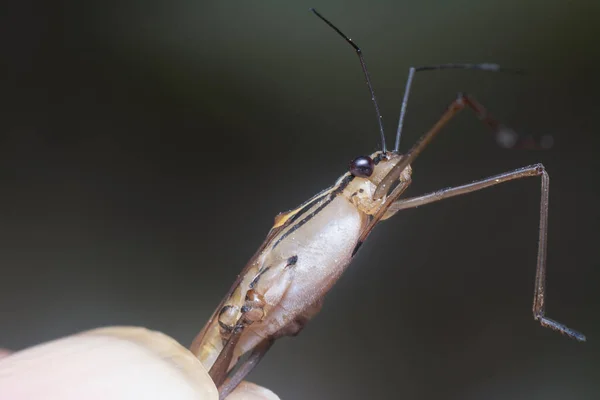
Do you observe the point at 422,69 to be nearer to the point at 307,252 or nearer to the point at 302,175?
the point at 307,252

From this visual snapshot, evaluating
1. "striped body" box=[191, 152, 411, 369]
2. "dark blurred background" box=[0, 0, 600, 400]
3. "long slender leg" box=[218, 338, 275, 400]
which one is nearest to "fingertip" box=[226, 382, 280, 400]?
"long slender leg" box=[218, 338, 275, 400]

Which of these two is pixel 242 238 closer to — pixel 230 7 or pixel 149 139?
pixel 149 139

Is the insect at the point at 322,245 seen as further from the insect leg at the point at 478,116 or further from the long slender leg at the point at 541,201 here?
the insect leg at the point at 478,116

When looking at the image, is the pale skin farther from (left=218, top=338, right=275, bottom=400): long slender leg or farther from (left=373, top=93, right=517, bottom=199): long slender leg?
(left=373, top=93, right=517, bottom=199): long slender leg

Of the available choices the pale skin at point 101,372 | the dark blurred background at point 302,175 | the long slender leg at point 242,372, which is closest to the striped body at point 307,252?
the long slender leg at point 242,372

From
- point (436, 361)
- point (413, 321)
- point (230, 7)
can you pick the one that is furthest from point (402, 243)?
point (230, 7)

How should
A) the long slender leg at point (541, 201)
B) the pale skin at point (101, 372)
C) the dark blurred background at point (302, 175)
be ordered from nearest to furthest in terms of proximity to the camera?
the pale skin at point (101, 372) < the long slender leg at point (541, 201) < the dark blurred background at point (302, 175)

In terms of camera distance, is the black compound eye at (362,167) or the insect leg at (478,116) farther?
the black compound eye at (362,167)
